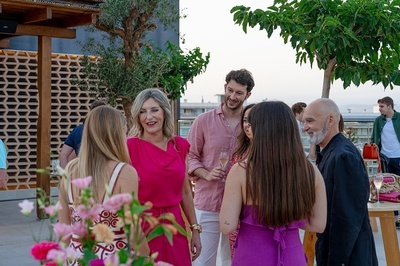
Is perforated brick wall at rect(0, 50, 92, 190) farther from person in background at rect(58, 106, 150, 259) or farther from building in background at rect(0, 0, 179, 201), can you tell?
person in background at rect(58, 106, 150, 259)

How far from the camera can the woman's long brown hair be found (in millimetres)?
2582

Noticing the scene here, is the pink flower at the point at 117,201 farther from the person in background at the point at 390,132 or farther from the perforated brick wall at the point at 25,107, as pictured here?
the perforated brick wall at the point at 25,107

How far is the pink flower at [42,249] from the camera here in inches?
54.7

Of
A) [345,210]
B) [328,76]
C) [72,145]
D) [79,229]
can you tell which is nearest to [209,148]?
[345,210]

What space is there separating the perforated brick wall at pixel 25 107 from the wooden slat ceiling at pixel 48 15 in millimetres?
1909

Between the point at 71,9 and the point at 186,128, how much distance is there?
4.76m

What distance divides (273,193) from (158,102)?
1.06 metres

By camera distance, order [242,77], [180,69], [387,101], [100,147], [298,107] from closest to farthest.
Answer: [100,147] → [242,77] → [298,107] → [387,101] → [180,69]

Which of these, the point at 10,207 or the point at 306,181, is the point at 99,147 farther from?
the point at 10,207

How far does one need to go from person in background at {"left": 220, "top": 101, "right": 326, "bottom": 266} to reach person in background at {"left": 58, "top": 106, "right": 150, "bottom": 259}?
44cm

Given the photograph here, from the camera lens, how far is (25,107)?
1095cm

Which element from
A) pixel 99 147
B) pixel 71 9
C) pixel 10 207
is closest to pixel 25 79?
pixel 10 207

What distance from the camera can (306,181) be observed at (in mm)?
2627

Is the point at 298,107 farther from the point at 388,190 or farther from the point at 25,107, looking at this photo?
the point at 25,107
